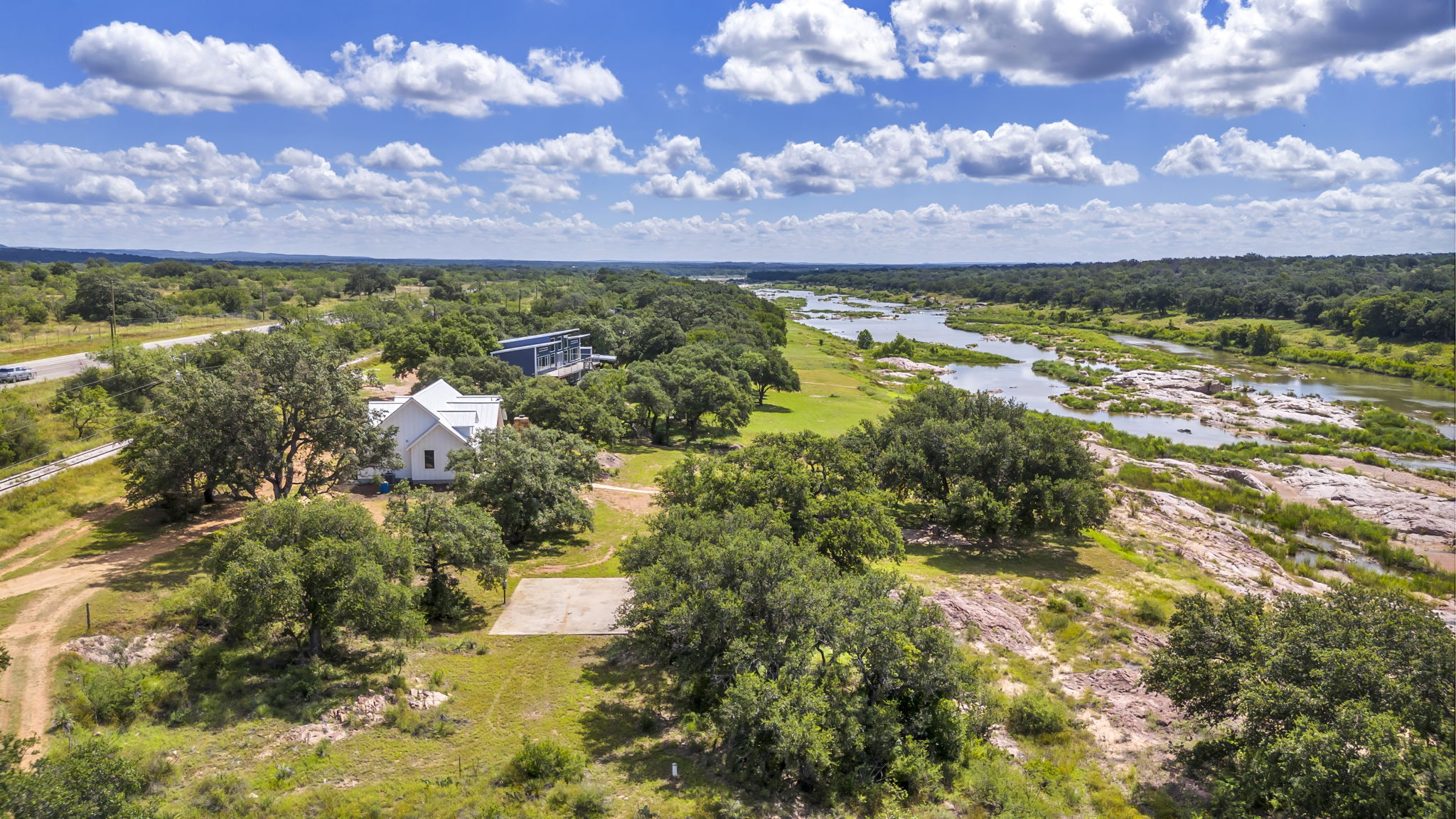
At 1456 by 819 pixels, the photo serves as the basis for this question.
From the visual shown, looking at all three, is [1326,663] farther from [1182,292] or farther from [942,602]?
[1182,292]

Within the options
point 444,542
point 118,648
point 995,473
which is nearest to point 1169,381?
point 995,473

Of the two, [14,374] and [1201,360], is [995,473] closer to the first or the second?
[14,374]

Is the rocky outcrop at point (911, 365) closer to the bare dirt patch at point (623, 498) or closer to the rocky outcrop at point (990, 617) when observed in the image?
the bare dirt patch at point (623, 498)

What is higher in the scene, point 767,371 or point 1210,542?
point 767,371

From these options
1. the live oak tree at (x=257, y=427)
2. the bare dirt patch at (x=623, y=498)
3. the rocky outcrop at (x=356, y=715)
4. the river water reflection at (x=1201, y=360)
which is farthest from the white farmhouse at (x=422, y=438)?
the river water reflection at (x=1201, y=360)

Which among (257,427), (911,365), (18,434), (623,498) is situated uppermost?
(257,427)
